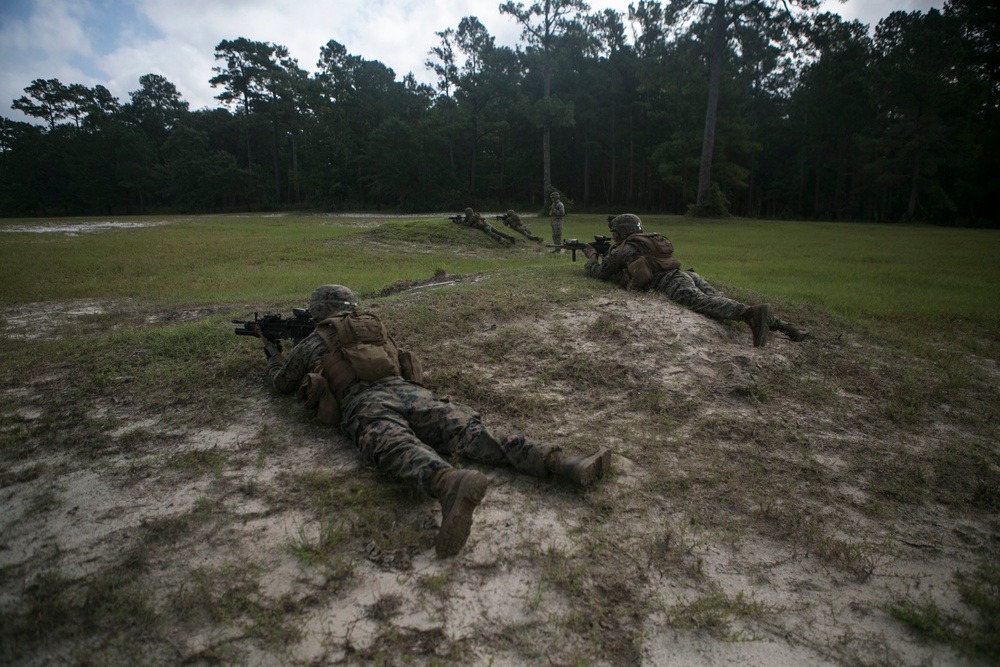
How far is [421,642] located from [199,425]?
10.2 feet

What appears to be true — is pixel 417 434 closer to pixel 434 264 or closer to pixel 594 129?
pixel 434 264

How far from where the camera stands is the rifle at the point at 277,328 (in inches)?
212

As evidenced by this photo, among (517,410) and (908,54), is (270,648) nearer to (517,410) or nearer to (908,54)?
(517,410)

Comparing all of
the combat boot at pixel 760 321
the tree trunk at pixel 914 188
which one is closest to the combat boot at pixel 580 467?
the combat boot at pixel 760 321

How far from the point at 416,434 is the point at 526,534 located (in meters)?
1.22

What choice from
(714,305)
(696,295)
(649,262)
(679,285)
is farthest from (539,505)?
(649,262)

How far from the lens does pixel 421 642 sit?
2.52 metres

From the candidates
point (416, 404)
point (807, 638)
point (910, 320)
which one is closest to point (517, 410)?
point (416, 404)

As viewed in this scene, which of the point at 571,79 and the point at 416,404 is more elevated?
the point at 571,79

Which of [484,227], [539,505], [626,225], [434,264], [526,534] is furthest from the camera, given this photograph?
[484,227]

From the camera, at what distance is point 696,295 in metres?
7.61

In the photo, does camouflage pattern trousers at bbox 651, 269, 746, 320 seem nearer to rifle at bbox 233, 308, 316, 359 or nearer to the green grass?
the green grass

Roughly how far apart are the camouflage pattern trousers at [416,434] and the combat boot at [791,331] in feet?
15.1

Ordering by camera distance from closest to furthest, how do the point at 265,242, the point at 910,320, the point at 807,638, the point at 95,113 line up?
the point at 807,638 < the point at 910,320 < the point at 265,242 < the point at 95,113
